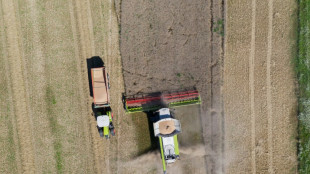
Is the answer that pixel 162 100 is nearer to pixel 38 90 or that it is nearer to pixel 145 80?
pixel 145 80

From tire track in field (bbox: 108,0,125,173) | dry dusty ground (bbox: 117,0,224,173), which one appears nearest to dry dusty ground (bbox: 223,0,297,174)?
dry dusty ground (bbox: 117,0,224,173)

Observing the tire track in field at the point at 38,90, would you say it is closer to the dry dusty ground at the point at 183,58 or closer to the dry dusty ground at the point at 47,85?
the dry dusty ground at the point at 47,85

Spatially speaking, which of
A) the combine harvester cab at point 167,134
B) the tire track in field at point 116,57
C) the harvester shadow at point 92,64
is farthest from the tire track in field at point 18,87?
the combine harvester cab at point 167,134

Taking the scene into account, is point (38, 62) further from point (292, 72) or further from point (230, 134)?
point (292, 72)

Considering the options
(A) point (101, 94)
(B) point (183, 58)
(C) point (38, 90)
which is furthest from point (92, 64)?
(B) point (183, 58)

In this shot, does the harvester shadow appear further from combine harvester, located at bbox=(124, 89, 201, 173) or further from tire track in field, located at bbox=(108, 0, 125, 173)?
combine harvester, located at bbox=(124, 89, 201, 173)
